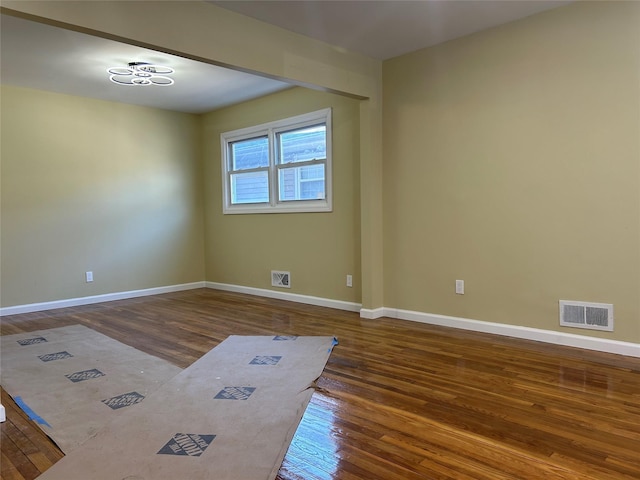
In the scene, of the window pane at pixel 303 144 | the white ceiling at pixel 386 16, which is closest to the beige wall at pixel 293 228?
the window pane at pixel 303 144

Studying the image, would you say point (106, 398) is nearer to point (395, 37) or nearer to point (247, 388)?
point (247, 388)

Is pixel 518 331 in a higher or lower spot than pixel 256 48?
lower

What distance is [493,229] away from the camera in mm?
3775

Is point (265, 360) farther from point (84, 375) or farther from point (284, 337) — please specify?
point (84, 375)

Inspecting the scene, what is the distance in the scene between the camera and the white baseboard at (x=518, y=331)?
3172 mm

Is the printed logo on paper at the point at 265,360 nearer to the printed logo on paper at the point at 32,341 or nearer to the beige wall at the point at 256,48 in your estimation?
the beige wall at the point at 256,48

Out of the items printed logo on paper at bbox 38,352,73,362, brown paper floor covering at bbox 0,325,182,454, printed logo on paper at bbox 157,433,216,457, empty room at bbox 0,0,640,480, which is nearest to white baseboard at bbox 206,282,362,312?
empty room at bbox 0,0,640,480

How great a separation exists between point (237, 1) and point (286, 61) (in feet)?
2.05

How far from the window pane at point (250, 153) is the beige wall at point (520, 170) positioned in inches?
77.4

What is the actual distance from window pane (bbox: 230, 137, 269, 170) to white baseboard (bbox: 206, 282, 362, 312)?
165 centimetres

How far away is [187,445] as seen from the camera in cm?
201

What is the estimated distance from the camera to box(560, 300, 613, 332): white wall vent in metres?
3.21

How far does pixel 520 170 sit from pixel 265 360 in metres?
2.46

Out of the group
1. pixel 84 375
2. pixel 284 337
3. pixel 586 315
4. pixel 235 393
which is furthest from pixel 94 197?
pixel 586 315
